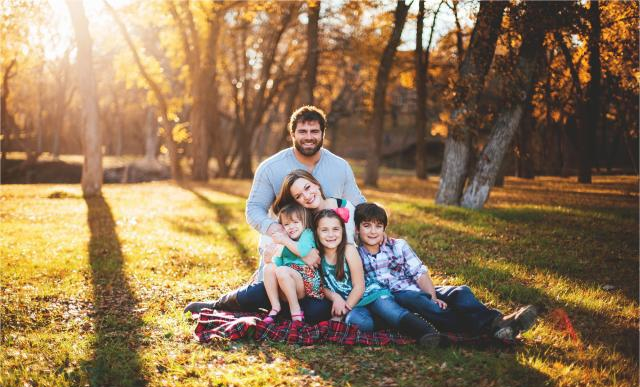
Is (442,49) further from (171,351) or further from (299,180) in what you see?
(171,351)

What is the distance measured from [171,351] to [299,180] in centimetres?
191

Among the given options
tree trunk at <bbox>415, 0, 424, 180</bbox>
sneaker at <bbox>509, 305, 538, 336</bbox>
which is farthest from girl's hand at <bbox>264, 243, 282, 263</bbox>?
tree trunk at <bbox>415, 0, 424, 180</bbox>

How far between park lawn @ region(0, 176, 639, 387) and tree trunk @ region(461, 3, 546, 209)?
2.44 feet

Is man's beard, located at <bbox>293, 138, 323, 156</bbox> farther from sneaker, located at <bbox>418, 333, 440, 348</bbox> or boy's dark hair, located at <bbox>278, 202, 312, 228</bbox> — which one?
sneaker, located at <bbox>418, 333, 440, 348</bbox>

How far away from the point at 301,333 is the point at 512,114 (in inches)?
327

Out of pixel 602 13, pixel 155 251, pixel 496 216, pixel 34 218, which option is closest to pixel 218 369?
pixel 155 251

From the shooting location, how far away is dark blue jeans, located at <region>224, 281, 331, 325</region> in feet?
17.2

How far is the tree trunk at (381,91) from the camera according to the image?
17.1 meters

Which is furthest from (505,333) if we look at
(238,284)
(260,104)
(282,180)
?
(260,104)

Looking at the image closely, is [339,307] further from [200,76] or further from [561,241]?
[200,76]

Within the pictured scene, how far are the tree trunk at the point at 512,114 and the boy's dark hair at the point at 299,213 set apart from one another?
721 cm

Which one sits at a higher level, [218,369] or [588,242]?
[588,242]

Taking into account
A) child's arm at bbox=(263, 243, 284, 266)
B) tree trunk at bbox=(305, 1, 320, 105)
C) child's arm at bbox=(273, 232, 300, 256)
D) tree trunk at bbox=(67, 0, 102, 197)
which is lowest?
child's arm at bbox=(263, 243, 284, 266)

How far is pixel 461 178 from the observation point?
12.6m
